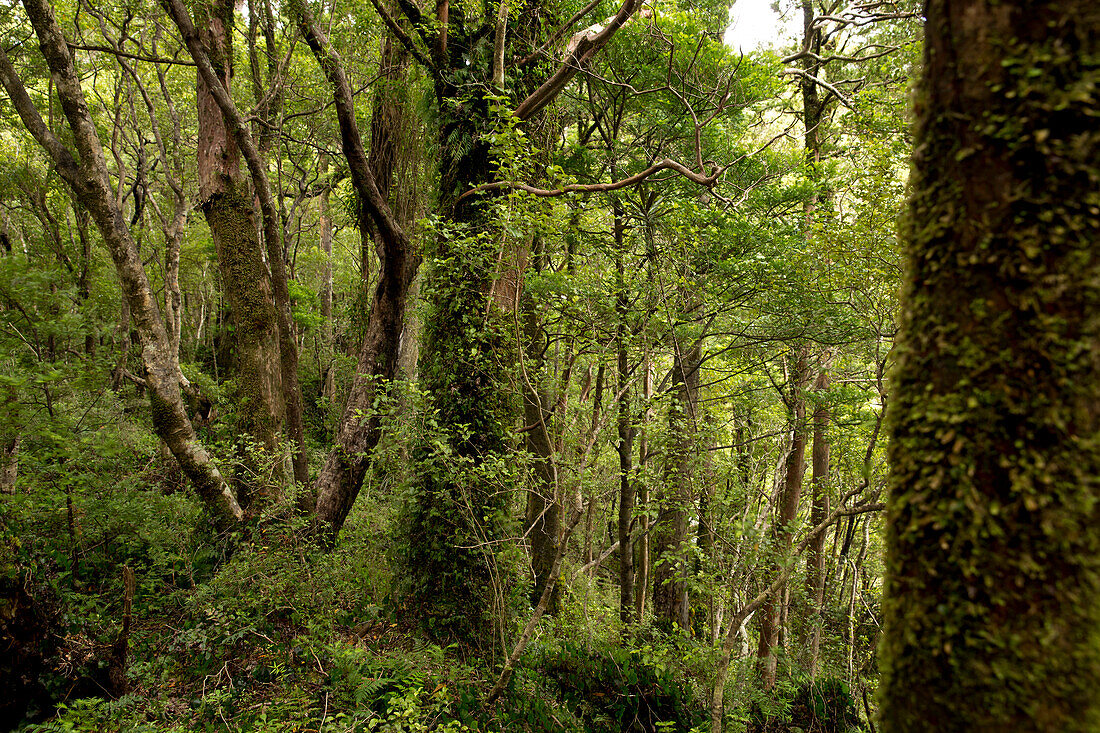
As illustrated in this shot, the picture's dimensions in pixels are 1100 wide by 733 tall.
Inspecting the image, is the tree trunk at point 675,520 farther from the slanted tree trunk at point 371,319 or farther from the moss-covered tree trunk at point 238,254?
the moss-covered tree trunk at point 238,254

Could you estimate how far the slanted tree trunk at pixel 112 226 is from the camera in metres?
4.93

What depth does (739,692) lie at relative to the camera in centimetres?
502

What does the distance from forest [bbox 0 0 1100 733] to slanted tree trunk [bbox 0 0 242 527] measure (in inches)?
1.5

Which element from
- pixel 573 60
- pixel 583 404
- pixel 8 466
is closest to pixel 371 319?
pixel 583 404

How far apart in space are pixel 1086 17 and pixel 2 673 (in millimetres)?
6490

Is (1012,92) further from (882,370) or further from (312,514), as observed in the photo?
(312,514)

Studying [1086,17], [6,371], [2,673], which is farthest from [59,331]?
[1086,17]

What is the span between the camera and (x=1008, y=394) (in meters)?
1.08

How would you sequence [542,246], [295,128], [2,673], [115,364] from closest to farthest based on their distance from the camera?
[2,673]
[542,246]
[115,364]
[295,128]

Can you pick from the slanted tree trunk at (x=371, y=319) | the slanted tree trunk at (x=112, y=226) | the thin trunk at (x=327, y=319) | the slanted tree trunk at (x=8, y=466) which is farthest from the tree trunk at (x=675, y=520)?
the thin trunk at (x=327, y=319)

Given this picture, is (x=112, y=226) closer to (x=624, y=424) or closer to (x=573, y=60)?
(x=573, y=60)

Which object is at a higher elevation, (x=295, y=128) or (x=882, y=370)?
(x=295, y=128)

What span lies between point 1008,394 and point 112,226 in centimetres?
687

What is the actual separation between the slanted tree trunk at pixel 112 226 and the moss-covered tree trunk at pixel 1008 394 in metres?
6.25
